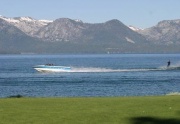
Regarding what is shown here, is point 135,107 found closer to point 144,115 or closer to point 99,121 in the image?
point 144,115

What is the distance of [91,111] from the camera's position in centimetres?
1872

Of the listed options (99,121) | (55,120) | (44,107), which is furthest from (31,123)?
(44,107)

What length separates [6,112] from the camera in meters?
18.6

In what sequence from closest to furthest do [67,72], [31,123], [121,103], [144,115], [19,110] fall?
[31,123] → [144,115] → [19,110] → [121,103] → [67,72]

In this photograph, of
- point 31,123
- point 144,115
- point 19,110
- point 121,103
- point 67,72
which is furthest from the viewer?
point 67,72

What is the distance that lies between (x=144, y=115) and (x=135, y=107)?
1.85 metres

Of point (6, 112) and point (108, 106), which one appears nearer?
point (6, 112)

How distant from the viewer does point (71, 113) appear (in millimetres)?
18250

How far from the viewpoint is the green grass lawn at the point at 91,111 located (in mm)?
16812

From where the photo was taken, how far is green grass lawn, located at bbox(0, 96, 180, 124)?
662 inches

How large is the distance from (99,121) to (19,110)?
369 centimetres

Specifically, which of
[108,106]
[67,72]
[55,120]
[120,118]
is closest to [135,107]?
[108,106]

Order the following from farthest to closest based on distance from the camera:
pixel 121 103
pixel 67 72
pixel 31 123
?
pixel 67 72 < pixel 121 103 < pixel 31 123

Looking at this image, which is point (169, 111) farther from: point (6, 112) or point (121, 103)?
point (6, 112)
